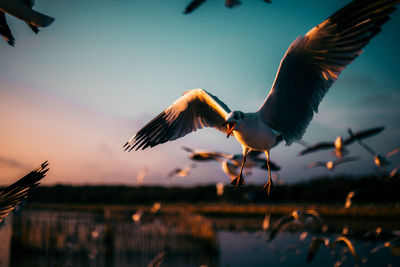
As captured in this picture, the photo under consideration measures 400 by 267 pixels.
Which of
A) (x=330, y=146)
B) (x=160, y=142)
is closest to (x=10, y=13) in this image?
(x=160, y=142)

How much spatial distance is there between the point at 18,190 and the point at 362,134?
6.47 meters

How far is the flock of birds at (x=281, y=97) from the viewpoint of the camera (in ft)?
9.07

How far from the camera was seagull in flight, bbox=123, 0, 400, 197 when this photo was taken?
9.61 ft

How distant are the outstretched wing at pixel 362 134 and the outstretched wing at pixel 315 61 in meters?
3.83

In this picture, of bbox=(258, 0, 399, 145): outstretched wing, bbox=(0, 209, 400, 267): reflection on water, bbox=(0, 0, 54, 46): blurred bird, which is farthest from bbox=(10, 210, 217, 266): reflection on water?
bbox=(0, 0, 54, 46): blurred bird

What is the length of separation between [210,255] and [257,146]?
969 centimetres

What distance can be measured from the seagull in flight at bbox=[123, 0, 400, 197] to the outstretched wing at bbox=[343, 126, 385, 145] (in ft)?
12.5

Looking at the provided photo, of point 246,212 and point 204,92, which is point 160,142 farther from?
point 246,212

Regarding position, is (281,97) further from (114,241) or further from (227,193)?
(227,193)

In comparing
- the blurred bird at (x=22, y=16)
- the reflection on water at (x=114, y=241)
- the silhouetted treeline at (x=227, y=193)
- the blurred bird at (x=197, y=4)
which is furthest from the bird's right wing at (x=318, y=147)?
the silhouetted treeline at (x=227, y=193)

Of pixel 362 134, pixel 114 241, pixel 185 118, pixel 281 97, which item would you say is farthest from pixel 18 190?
pixel 114 241

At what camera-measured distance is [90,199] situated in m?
48.5

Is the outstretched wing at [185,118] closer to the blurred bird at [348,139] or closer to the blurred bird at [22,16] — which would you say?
the blurred bird at [22,16]

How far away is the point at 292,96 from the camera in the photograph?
359 centimetres
